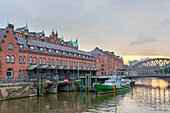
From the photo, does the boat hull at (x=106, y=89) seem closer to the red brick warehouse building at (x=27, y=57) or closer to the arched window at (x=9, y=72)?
the red brick warehouse building at (x=27, y=57)

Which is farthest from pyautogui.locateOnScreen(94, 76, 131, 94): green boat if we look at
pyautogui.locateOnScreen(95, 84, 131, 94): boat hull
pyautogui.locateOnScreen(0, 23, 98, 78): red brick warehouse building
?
pyautogui.locateOnScreen(0, 23, 98, 78): red brick warehouse building

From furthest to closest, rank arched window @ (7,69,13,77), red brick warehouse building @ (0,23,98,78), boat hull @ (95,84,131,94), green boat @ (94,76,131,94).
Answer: green boat @ (94,76,131,94) → boat hull @ (95,84,131,94) → arched window @ (7,69,13,77) → red brick warehouse building @ (0,23,98,78)

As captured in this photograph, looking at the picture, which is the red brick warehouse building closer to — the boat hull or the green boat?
the green boat

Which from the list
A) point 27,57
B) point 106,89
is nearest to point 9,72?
point 27,57

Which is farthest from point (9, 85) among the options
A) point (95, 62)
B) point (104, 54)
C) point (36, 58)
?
point (104, 54)

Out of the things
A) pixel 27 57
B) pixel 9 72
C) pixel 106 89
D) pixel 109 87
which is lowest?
pixel 106 89

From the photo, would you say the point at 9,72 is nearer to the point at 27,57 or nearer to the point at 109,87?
the point at 27,57

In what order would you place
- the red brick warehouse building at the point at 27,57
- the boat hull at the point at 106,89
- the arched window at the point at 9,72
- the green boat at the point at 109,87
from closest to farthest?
the red brick warehouse building at the point at 27,57 → the arched window at the point at 9,72 → the boat hull at the point at 106,89 → the green boat at the point at 109,87

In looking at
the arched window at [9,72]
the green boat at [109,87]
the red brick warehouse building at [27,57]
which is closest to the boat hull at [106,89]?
the green boat at [109,87]

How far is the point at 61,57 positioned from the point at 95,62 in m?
33.4

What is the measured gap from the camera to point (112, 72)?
404 ft

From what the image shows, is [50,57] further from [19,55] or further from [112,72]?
[112,72]

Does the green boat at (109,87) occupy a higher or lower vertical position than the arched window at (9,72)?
lower

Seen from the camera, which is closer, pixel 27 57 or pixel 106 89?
pixel 106 89
